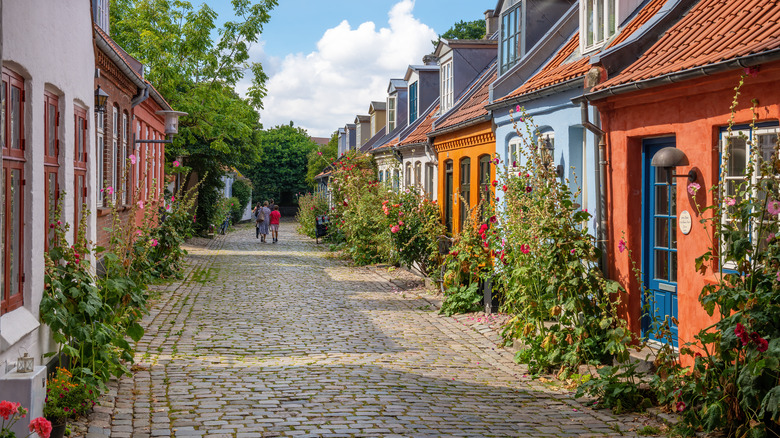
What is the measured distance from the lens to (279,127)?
8850cm

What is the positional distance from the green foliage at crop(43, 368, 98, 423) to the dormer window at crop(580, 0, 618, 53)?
25.6 feet

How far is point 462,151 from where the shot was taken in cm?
1695

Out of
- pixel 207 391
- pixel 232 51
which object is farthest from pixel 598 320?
pixel 232 51

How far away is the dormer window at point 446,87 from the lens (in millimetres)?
20734

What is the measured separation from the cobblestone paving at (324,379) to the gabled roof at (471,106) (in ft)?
11.9

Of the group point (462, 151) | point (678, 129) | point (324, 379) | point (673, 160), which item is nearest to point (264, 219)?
point (462, 151)

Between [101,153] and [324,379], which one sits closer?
[324,379]

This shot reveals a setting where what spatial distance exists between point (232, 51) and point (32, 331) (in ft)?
76.0

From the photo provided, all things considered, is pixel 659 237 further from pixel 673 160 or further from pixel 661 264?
pixel 673 160

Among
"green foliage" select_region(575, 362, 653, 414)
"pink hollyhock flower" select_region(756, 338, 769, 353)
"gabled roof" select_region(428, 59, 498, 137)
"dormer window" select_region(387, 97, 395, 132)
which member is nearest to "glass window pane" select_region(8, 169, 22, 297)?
"green foliage" select_region(575, 362, 653, 414)

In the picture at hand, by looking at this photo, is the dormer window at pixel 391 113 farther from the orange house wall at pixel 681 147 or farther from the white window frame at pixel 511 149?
the orange house wall at pixel 681 147

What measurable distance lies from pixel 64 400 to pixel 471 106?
1271cm

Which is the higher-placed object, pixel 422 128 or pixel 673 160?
pixel 422 128

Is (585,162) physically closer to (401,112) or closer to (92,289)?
(92,289)
